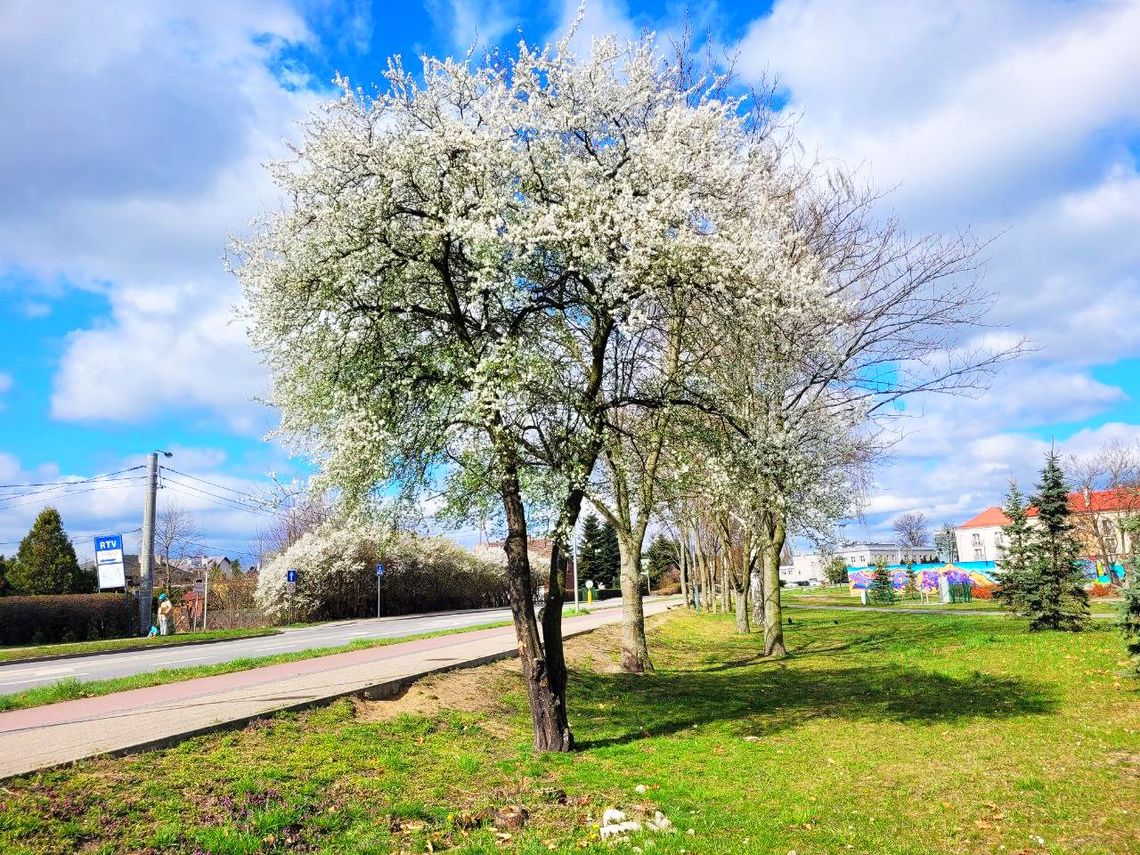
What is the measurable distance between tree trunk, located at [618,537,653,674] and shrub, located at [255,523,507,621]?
16.4 m

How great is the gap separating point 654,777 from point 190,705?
617 cm

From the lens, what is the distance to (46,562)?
129ft

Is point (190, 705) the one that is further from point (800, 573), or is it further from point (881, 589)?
point (800, 573)

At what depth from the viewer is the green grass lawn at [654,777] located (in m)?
6.66

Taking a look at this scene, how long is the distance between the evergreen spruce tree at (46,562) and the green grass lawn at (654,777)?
1334 inches

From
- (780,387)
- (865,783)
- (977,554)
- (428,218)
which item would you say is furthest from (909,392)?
(977,554)

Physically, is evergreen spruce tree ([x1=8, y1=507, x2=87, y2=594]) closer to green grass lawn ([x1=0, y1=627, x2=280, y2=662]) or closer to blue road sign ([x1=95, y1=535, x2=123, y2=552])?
blue road sign ([x1=95, y1=535, x2=123, y2=552])

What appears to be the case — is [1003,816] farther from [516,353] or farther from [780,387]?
[780,387]

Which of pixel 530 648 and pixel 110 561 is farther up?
pixel 110 561

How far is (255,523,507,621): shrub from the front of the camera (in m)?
39.5

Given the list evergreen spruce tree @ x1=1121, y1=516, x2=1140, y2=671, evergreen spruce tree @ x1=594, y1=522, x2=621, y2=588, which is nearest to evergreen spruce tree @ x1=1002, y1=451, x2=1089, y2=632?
evergreen spruce tree @ x1=1121, y1=516, x2=1140, y2=671

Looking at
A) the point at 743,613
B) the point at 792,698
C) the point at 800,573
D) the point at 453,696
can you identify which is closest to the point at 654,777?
the point at 453,696

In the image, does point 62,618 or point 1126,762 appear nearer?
point 1126,762

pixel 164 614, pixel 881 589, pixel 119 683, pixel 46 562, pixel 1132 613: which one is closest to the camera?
pixel 119 683
